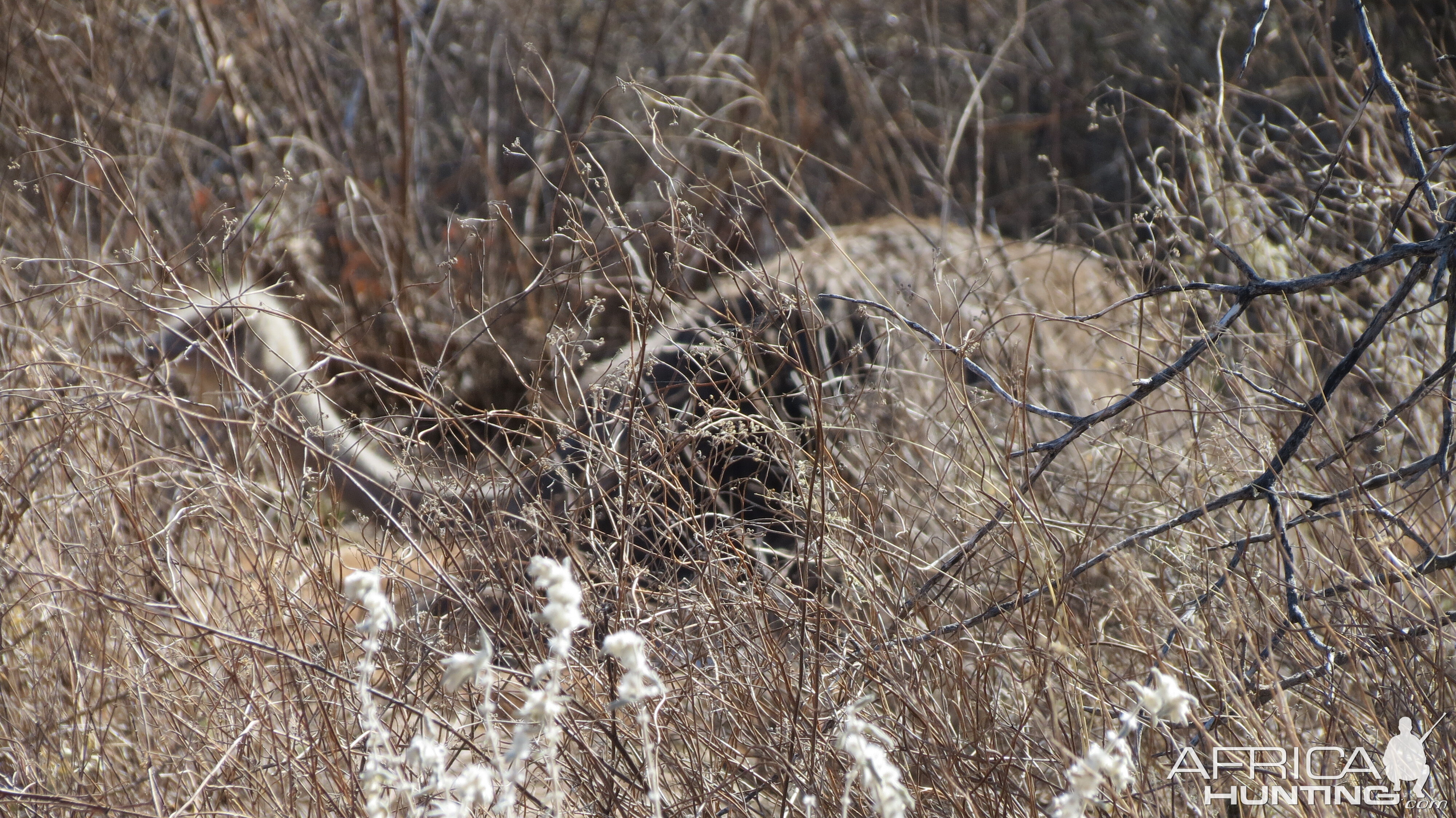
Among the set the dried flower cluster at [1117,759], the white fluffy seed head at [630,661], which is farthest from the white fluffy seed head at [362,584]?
the dried flower cluster at [1117,759]

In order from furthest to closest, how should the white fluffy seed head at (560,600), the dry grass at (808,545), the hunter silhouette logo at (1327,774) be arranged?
the dry grass at (808,545)
the hunter silhouette logo at (1327,774)
the white fluffy seed head at (560,600)

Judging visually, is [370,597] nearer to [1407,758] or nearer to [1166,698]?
[1166,698]

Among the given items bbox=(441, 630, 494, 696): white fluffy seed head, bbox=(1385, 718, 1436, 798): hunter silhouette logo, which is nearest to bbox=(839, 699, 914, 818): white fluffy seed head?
bbox=(441, 630, 494, 696): white fluffy seed head

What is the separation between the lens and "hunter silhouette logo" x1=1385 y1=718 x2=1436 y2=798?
65.4 inches

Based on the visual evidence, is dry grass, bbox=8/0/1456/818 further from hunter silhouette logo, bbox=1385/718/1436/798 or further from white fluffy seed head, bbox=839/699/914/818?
white fluffy seed head, bbox=839/699/914/818

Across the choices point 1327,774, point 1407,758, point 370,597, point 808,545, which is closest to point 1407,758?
point 1407,758

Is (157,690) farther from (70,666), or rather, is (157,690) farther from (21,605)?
(21,605)

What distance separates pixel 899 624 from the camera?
187 cm

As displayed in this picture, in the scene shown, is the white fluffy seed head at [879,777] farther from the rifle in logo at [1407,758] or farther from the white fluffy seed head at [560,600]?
the rifle in logo at [1407,758]

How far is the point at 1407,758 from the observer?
1682mm

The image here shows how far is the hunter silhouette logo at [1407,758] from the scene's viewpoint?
1661 mm

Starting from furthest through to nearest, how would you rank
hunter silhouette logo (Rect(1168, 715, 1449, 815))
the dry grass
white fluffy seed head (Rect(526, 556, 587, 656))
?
the dry grass < hunter silhouette logo (Rect(1168, 715, 1449, 815)) < white fluffy seed head (Rect(526, 556, 587, 656))

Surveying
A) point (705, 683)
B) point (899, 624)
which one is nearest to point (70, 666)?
point (705, 683)

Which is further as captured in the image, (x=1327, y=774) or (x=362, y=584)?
(x=1327, y=774)
